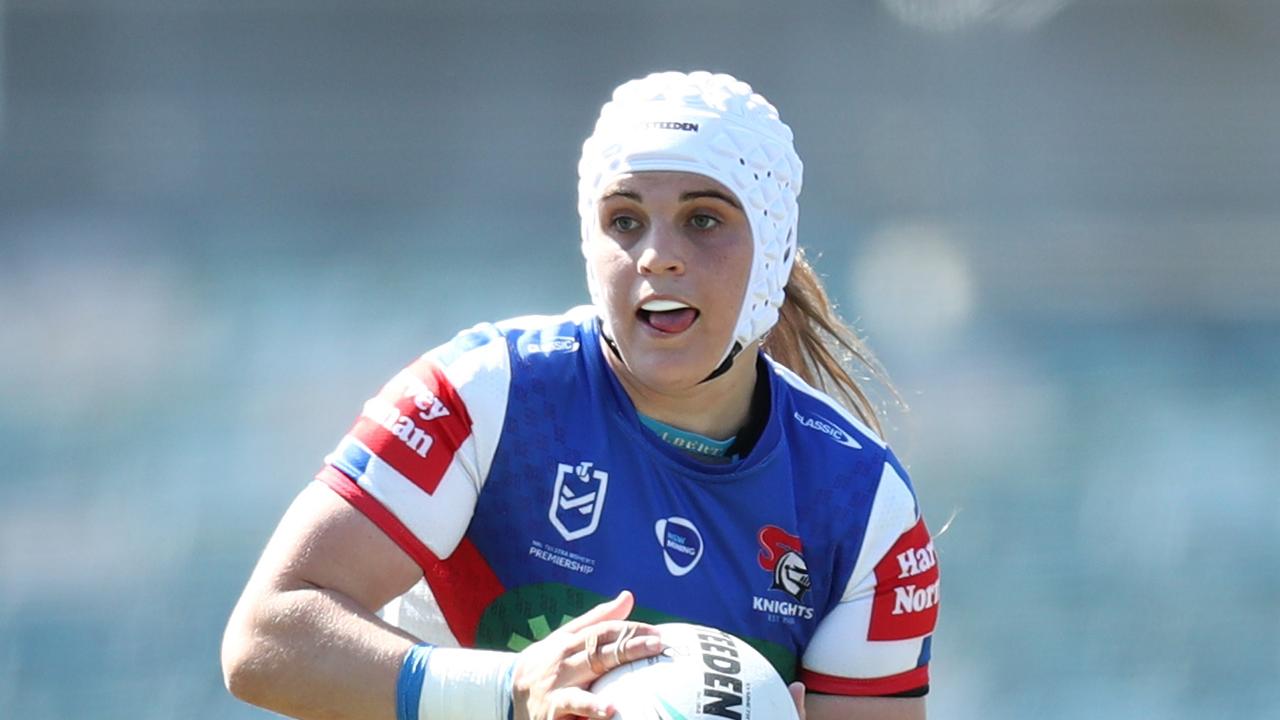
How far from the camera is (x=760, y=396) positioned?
3.38 meters

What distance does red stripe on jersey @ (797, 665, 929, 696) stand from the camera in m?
3.24

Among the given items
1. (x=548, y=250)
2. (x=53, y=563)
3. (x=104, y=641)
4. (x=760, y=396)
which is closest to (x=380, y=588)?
(x=760, y=396)

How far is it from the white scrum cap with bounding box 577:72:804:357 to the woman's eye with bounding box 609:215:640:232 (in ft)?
0.16

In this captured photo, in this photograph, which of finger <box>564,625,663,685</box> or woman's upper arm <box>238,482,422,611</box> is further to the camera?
woman's upper arm <box>238,482,422,611</box>

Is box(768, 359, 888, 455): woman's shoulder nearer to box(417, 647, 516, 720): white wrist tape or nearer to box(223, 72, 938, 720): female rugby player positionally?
box(223, 72, 938, 720): female rugby player

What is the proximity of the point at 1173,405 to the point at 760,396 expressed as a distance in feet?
21.6

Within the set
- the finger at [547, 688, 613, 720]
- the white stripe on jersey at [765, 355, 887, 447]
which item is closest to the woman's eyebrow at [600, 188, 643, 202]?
the white stripe on jersey at [765, 355, 887, 447]

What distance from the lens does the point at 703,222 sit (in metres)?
3.14

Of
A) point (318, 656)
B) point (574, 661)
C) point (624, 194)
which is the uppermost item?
point (624, 194)

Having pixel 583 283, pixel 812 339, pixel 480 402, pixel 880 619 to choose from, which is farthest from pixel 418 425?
pixel 583 283

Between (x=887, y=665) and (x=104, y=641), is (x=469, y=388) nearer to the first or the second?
(x=887, y=665)

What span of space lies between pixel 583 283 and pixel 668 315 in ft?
23.6

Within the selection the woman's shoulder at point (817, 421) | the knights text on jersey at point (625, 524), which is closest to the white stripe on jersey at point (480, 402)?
the knights text on jersey at point (625, 524)

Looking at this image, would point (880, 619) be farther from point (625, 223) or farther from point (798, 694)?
point (625, 223)
